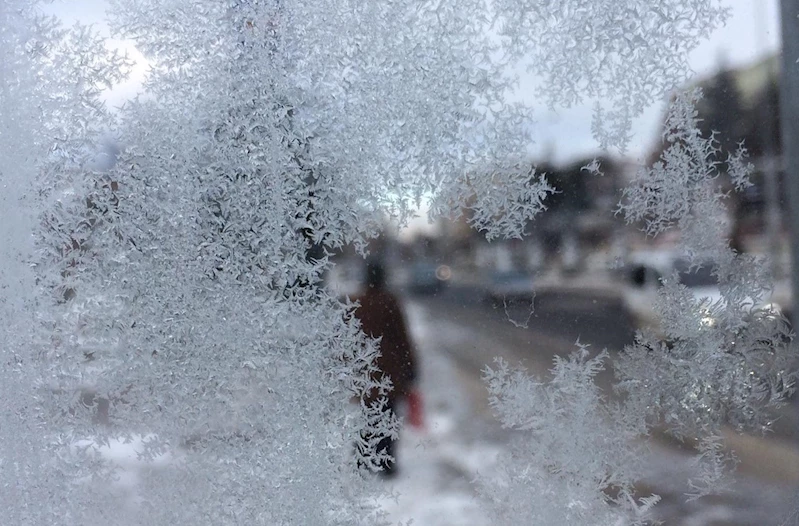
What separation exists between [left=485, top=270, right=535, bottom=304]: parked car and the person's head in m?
0.23

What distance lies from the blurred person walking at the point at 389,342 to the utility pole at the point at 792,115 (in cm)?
84

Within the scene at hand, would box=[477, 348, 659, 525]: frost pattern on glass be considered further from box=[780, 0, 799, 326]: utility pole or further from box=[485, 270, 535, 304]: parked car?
box=[780, 0, 799, 326]: utility pole

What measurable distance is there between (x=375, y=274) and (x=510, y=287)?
0.96 feet

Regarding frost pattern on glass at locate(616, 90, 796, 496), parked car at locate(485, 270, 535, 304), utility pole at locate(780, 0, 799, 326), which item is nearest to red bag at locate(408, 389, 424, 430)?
parked car at locate(485, 270, 535, 304)

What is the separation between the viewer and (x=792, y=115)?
50.1 inches

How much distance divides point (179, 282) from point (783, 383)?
1325 mm

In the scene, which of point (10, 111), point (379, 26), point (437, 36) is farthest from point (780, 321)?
point (10, 111)

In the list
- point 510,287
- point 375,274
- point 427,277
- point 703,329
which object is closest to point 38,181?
point 375,274

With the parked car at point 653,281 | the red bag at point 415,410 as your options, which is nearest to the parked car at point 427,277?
the red bag at point 415,410

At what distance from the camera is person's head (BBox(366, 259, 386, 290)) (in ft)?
4.10

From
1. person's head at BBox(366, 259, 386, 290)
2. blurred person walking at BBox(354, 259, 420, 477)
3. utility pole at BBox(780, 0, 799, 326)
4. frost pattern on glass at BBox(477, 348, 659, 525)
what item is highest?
utility pole at BBox(780, 0, 799, 326)

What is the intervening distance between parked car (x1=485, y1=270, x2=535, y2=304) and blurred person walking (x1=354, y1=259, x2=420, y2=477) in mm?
202

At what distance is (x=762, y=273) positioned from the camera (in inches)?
49.8

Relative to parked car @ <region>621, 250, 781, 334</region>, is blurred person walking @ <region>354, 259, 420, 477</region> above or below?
below
